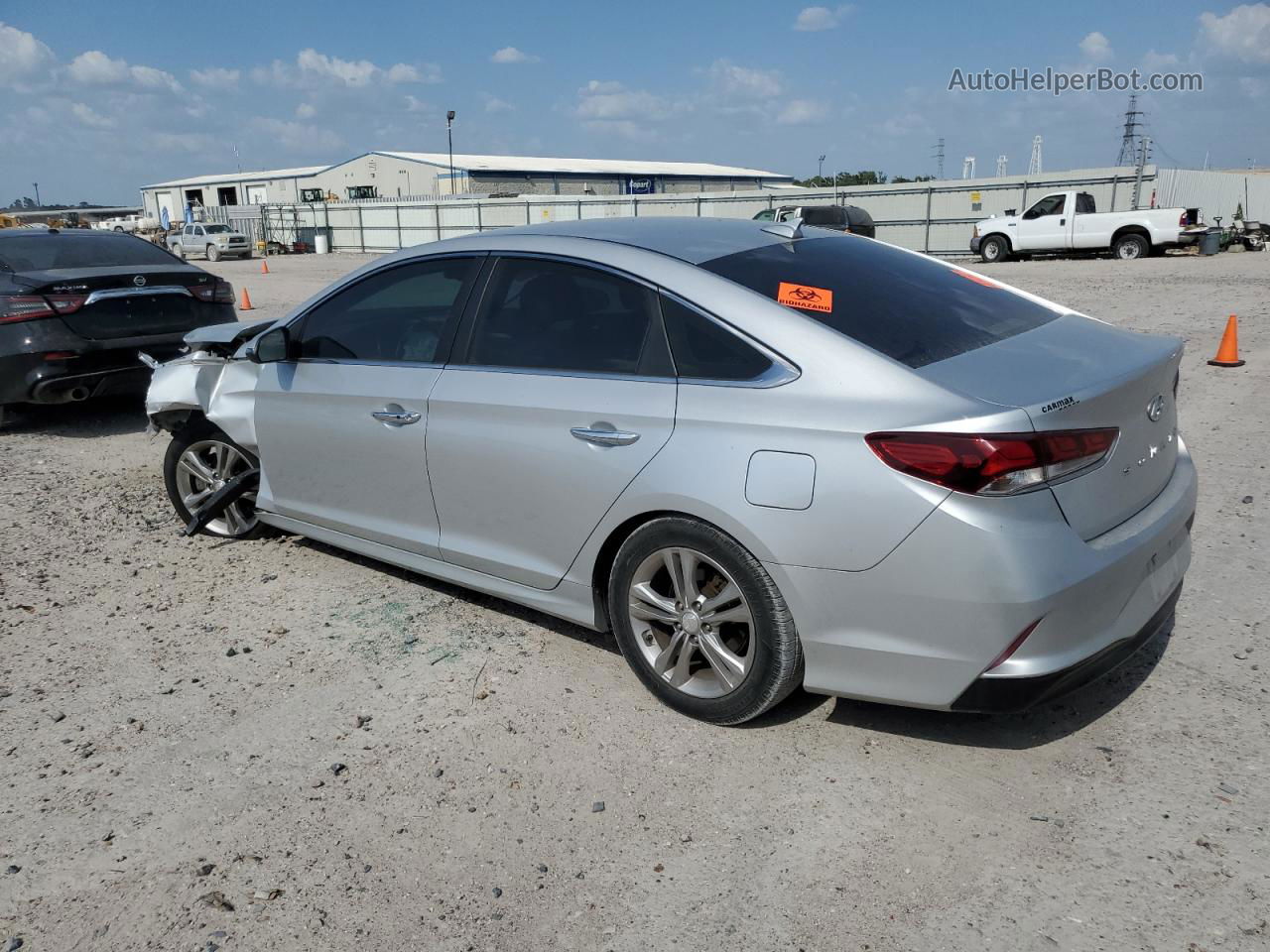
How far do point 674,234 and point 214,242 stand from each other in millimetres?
43568

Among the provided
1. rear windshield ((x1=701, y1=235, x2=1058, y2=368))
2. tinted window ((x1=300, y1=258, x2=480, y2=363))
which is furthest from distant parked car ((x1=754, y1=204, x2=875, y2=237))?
rear windshield ((x1=701, y1=235, x2=1058, y2=368))

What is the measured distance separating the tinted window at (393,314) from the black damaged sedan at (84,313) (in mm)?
3952

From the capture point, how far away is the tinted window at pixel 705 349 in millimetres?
3152

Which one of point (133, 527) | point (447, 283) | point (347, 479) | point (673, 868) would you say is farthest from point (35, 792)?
point (133, 527)

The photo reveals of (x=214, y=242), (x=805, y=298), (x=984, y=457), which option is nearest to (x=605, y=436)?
(x=805, y=298)

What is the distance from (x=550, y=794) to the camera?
10.1 ft

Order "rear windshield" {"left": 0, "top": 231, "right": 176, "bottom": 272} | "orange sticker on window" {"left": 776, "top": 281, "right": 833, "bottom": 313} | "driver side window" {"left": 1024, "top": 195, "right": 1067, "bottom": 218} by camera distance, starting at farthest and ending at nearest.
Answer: "driver side window" {"left": 1024, "top": 195, "right": 1067, "bottom": 218} < "rear windshield" {"left": 0, "top": 231, "right": 176, "bottom": 272} < "orange sticker on window" {"left": 776, "top": 281, "right": 833, "bottom": 313}

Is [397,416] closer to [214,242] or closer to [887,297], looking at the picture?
[887,297]

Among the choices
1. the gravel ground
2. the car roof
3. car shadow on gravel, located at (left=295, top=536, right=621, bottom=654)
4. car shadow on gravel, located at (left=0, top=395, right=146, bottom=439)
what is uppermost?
the car roof

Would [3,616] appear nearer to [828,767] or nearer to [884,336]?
[828,767]

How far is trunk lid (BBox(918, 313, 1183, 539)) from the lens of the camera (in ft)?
9.18

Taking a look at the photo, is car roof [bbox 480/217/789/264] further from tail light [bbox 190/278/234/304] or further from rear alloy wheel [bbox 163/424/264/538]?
tail light [bbox 190/278/234/304]

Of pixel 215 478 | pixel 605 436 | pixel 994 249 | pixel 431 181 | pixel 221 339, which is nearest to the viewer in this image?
pixel 605 436

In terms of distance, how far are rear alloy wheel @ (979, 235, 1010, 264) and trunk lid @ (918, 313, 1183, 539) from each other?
24.9m
